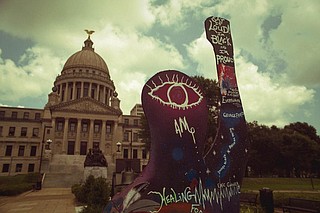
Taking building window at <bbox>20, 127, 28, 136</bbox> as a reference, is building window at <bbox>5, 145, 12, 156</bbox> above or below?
below

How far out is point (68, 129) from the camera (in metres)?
53.2

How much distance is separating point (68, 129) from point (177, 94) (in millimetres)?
51261

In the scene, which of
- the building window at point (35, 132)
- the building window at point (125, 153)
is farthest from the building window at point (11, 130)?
the building window at point (125, 153)

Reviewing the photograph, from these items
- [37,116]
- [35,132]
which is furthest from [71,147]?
[37,116]

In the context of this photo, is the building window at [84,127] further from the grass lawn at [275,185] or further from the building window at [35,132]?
the grass lawn at [275,185]

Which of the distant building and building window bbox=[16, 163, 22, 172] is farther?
the distant building

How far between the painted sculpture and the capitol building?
130ft

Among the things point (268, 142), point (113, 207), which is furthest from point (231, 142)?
point (268, 142)

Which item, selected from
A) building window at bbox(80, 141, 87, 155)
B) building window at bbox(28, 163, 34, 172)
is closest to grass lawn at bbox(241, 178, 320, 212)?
building window at bbox(80, 141, 87, 155)

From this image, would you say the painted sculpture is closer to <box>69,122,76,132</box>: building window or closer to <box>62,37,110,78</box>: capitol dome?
<box>69,122,76,132</box>: building window

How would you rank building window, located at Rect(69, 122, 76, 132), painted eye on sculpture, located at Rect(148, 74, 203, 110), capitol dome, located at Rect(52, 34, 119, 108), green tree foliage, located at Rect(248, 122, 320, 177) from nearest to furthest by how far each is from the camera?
1. painted eye on sculpture, located at Rect(148, 74, 203, 110)
2. green tree foliage, located at Rect(248, 122, 320, 177)
3. building window, located at Rect(69, 122, 76, 132)
4. capitol dome, located at Rect(52, 34, 119, 108)

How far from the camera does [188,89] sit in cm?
664

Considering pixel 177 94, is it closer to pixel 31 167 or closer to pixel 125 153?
pixel 125 153

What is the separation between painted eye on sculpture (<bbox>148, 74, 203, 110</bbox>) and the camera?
6138 mm
